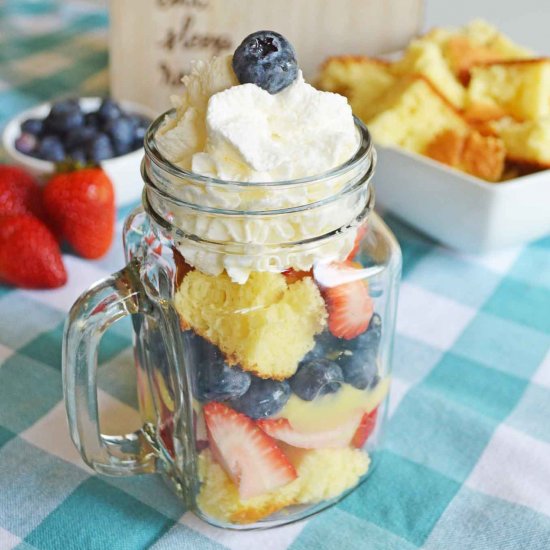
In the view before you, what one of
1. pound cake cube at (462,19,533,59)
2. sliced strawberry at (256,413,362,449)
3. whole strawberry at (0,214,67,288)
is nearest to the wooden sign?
pound cake cube at (462,19,533,59)

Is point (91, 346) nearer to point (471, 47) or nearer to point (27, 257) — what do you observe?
point (27, 257)

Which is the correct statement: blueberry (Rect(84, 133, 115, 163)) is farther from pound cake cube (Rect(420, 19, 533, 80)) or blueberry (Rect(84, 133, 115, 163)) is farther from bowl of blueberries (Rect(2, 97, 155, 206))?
pound cake cube (Rect(420, 19, 533, 80))

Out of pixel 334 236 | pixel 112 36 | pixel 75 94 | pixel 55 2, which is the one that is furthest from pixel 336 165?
pixel 55 2

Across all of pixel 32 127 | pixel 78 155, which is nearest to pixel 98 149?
pixel 78 155

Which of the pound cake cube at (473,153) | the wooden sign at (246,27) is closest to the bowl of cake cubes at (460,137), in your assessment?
the pound cake cube at (473,153)

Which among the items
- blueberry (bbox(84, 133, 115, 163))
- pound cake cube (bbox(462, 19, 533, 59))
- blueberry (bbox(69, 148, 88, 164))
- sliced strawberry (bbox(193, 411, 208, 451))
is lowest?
blueberry (bbox(69, 148, 88, 164))

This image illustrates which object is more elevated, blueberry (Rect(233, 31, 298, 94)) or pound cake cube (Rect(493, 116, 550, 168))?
blueberry (Rect(233, 31, 298, 94))

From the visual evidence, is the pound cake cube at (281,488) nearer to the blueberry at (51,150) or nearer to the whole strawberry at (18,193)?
the whole strawberry at (18,193)
